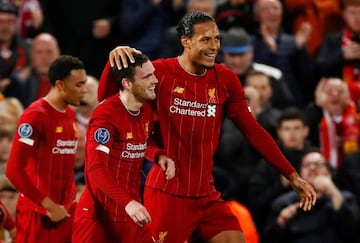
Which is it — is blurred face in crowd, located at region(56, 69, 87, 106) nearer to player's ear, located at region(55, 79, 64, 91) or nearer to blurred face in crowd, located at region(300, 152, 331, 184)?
player's ear, located at region(55, 79, 64, 91)

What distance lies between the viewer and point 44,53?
439 inches

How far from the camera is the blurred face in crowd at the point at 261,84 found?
11.0m

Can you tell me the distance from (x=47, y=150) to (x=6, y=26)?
12.3ft

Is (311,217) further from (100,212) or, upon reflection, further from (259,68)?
(100,212)

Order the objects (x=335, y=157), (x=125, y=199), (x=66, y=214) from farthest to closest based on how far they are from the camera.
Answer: (x=335, y=157) → (x=66, y=214) → (x=125, y=199)

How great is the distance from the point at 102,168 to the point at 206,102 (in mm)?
910

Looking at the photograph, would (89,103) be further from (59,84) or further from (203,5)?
(59,84)

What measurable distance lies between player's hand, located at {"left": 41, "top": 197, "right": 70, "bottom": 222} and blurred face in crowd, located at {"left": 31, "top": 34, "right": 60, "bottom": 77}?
3515 millimetres

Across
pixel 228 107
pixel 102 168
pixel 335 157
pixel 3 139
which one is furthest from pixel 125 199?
pixel 335 157

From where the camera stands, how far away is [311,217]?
32.1ft

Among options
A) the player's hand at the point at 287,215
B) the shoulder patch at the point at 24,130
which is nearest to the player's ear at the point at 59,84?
the shoulder patch at the point at 24,130

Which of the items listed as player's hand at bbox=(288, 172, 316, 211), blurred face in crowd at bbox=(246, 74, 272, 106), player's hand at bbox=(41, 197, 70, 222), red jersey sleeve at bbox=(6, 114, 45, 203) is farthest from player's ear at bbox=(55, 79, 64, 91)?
blurred face in crowd at bbox=(246, 74, 272, 106)

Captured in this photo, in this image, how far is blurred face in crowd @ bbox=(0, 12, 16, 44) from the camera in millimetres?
11414

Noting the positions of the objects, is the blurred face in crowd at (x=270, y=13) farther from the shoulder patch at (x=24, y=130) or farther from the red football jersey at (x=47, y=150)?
the shoulder patch at (x=24, y=130)
